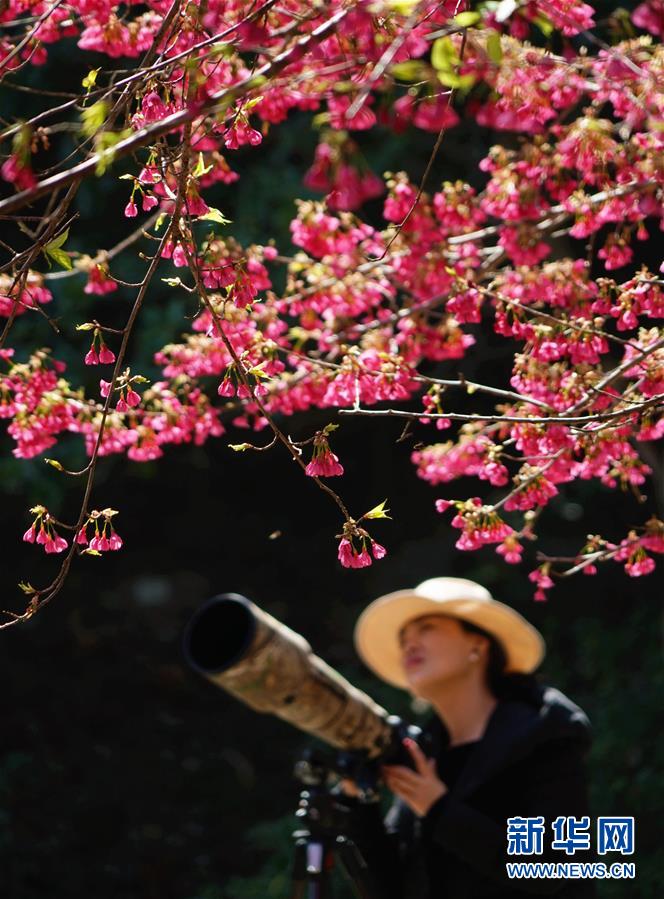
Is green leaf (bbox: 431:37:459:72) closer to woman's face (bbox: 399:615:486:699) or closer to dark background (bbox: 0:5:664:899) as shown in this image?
woman's face (bbox: 399:615:486:699)

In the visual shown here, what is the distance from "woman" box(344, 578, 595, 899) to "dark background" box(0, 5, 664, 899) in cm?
209

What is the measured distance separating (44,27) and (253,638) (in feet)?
4.46

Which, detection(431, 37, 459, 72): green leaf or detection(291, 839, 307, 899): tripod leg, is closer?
detection(431, 37, 459, 72): green leaf

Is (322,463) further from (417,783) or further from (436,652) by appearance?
(436,652)

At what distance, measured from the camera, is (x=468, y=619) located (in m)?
3.30

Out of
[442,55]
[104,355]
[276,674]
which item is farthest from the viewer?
[276,674]

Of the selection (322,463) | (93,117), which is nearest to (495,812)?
(322,463)

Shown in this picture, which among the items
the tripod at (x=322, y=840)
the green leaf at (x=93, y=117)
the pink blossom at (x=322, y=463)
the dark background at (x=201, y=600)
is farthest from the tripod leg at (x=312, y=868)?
the dark background at (x=201, y=600)

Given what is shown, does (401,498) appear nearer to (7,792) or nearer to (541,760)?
(7,792)

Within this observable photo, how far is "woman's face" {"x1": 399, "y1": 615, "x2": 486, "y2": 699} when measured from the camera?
319 cm

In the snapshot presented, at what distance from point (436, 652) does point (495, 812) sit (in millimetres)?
421

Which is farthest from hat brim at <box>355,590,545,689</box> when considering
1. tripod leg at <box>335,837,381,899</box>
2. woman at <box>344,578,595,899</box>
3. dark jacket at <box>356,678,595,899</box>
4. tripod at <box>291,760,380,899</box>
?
tripod leg at <box>335,837,381,899</box>

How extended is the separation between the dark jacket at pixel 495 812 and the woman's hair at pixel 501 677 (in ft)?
0.19

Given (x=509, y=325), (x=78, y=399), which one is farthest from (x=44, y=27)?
(x=509, y=325)
